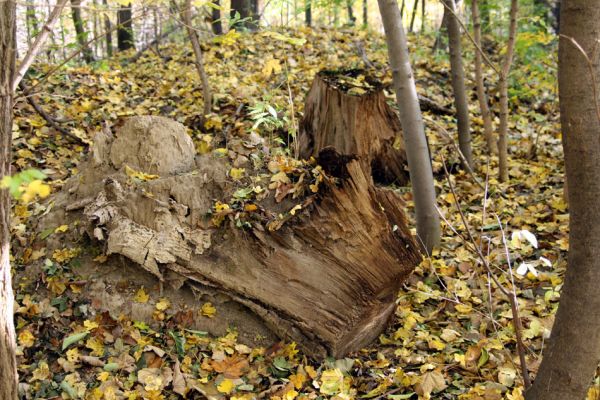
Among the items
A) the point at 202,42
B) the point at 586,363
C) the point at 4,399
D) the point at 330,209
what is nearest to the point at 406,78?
the point at 330,209

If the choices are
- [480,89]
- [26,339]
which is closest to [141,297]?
[26,339]

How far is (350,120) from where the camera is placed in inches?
190

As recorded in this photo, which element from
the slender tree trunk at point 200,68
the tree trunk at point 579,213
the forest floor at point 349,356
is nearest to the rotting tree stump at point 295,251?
the forest floor at point 349,356

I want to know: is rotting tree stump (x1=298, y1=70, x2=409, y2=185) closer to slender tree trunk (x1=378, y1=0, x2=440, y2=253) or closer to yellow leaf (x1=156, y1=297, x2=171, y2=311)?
slender tree trunk (x1=378, y1=0, x2=440, y2=253)

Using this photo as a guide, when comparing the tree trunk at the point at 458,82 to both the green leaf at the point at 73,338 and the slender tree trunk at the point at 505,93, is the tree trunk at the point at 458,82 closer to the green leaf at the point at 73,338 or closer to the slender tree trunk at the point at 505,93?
the slender tree trunk at the point at 505,93

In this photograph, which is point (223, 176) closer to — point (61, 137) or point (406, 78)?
point (406, 78)

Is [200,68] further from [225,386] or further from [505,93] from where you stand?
[225,386]

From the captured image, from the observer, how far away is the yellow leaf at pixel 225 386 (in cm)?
300

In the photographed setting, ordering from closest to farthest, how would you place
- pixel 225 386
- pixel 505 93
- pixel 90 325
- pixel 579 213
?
pixel 579 213
pixel 225 386
pixel 90 325
pixel 505 93

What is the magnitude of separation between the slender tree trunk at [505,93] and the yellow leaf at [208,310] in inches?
139

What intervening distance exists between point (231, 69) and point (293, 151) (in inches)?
137

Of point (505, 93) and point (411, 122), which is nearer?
point (411, 122)

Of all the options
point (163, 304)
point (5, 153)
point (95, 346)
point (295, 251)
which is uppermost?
point (5, 153)

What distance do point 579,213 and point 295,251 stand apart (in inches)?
68.5
